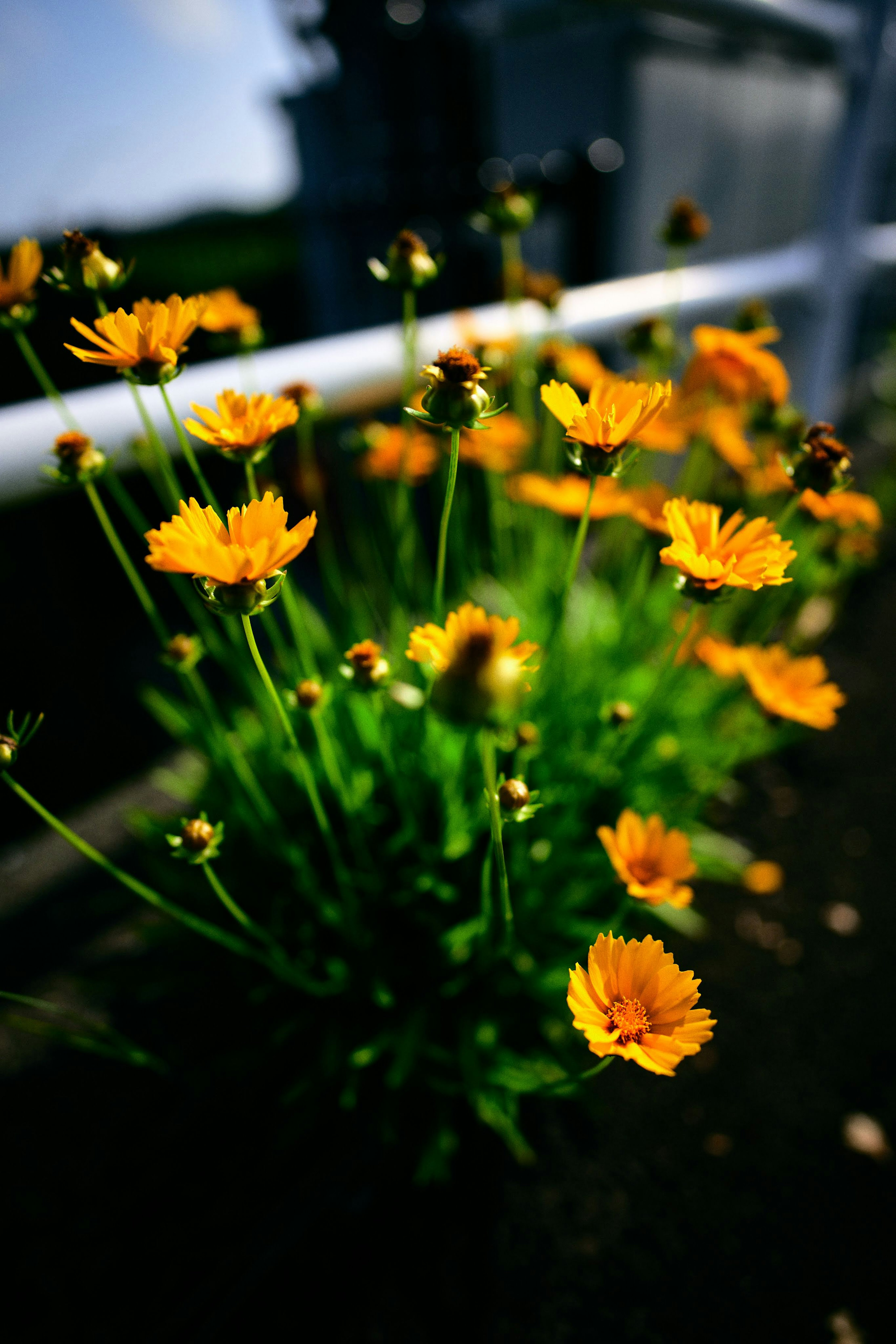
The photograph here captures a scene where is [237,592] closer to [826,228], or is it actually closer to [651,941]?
[651,941]

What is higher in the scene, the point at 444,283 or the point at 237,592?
the point at 237,592

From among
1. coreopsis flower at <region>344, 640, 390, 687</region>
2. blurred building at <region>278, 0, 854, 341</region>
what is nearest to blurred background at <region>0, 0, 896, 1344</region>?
blurred building at <region>278, 0, 854, 341</region>

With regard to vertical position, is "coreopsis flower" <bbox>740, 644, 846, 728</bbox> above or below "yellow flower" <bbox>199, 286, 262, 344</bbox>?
below

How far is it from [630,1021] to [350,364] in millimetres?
751

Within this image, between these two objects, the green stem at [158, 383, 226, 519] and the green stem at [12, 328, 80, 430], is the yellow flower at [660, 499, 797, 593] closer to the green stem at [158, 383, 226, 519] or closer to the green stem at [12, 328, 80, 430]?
the green stem at [158, 383, 226, 519]

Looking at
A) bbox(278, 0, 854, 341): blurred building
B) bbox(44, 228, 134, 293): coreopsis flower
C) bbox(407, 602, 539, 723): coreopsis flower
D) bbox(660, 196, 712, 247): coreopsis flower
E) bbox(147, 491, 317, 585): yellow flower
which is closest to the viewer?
bbox(407, 602, 539, 723): coreopsis flower

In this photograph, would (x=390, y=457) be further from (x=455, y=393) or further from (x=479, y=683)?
(x=479, y=683)

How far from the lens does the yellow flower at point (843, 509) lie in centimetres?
58

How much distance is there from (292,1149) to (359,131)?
2.79m

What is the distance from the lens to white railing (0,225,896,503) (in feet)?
1.93

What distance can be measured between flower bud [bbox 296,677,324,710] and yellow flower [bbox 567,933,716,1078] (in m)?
0.26

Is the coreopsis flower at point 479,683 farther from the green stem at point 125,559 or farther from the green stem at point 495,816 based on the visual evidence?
the green stem at point 125,559

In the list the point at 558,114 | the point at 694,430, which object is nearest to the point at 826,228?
the point at 558,114

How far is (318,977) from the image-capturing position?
0.76 meters
